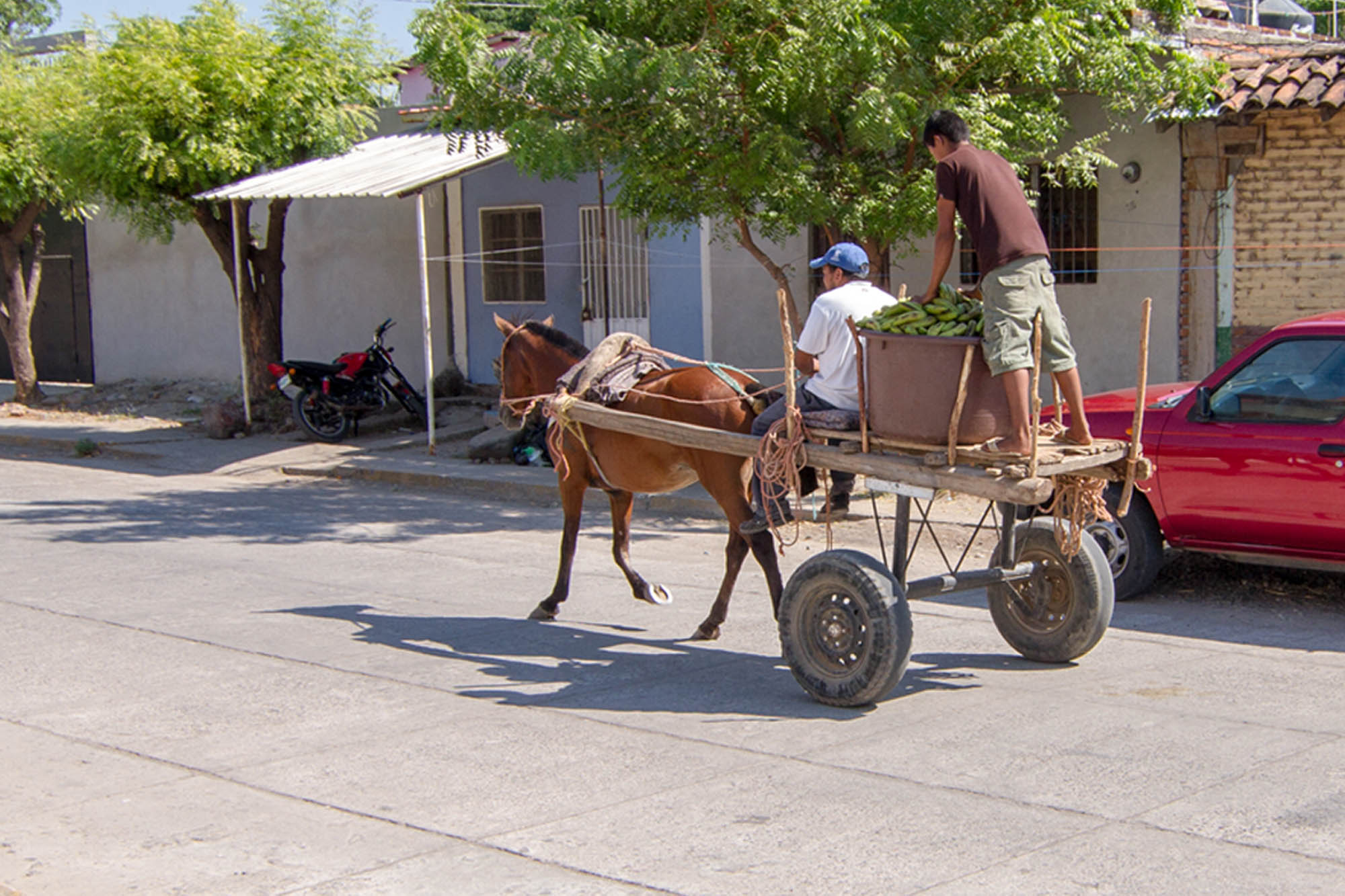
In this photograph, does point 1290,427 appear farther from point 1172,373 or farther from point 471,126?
point 471,126

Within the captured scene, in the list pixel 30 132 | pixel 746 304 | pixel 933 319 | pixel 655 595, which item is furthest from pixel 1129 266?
pixel 30 132

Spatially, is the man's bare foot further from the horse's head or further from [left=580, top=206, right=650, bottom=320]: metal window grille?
[left=580, top=206, right=650, bottom=320]: metal window grille

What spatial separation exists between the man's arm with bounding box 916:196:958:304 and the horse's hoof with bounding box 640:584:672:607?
2984 millimetres

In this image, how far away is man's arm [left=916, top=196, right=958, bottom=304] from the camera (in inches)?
236

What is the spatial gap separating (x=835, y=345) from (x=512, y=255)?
13246 mm

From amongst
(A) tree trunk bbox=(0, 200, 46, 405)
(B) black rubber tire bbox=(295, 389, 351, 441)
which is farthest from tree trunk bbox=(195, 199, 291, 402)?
(A) tree trunk bbox=(0, 200, 46, 405)

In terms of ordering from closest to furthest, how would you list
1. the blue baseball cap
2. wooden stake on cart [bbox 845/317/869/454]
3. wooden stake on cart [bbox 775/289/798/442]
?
wooden stake on cart [bbox 845/317/869/454], wooden stake on cart [bbox 775/289/798/442], the blue baseball cap

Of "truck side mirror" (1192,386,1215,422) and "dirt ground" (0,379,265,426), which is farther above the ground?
"truck side mirror" (1192,386,1215,422)

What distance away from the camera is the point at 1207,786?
5199 millimetres

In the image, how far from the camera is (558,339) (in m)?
8.62

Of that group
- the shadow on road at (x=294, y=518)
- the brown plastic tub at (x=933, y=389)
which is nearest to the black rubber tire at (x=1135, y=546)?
the brown plastic tub at (x=933, y=389)

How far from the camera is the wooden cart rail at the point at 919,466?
5.67m

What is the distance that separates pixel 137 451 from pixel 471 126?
25.6 ft

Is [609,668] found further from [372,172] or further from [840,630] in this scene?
[372,172]
